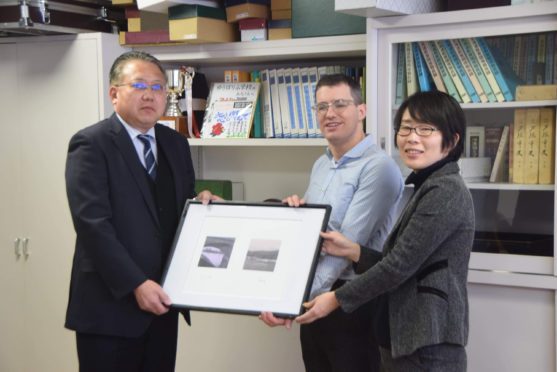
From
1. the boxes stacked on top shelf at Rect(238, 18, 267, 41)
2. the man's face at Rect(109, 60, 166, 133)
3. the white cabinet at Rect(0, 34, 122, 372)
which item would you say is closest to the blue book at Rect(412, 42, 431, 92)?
the boxes stacked on top shelf at Rect(238, 18, 267, 41)

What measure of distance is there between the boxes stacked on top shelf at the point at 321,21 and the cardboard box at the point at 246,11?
6.2 inches

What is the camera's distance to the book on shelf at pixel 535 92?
2406 mm

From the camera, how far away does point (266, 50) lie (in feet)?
9.62

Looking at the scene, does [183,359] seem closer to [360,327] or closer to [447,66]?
[360,327]

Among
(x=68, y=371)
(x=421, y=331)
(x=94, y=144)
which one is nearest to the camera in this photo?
(x=421, y=331)

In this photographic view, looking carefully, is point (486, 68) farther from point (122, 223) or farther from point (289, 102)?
point (122, 223)

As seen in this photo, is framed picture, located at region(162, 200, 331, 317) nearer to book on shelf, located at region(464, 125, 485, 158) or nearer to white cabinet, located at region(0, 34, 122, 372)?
book on shelf, located at region(464, 125, 485, 158)

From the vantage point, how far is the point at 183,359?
331 centimetres

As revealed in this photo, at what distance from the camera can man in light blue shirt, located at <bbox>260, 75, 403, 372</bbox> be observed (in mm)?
2127

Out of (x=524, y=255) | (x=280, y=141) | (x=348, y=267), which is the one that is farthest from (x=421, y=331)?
(x=280, y=141)

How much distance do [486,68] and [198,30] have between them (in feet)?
4.04

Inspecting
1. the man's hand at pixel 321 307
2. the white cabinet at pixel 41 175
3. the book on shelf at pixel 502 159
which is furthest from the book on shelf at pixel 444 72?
the white cabinet at pixel 41 175

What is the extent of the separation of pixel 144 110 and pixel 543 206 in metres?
1.53

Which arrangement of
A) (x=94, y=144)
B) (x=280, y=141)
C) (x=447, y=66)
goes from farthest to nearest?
1. (x=280, y=141)
2. (x=447, y=66)
3. (x=94, y=144)
